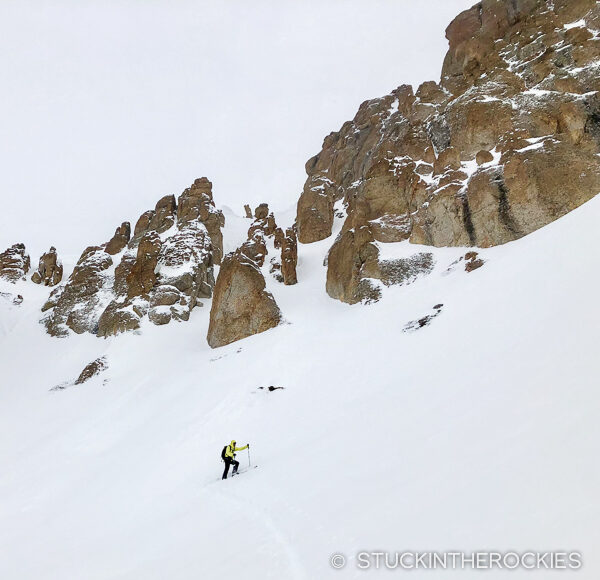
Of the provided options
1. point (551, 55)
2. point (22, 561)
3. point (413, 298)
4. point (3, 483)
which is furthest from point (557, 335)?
point (551, 55)

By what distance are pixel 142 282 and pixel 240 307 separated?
20.1 m

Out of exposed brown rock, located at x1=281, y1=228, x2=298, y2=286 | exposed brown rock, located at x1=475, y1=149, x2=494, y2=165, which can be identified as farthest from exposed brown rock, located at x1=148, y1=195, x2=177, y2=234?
exposed brown rock, located at x1=475, y1=149, x2=494, y2=165

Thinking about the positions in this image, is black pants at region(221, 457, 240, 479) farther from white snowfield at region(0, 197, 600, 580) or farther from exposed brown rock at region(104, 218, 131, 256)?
exposed brown rock at region(104, 218, 131, 256)

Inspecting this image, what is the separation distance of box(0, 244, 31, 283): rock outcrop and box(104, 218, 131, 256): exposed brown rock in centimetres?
2046

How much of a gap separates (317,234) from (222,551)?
56.2 metres

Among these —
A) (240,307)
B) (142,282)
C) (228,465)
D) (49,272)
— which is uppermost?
(49,272)

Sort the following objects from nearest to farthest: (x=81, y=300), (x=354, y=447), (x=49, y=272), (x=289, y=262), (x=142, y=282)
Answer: (x=354, y=447), (x=289, y=262), (x=142, y=282), (x=81, y=300), (x=49, y=272)

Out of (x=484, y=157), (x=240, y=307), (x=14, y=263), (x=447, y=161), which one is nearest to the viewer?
(x=484, y=157)

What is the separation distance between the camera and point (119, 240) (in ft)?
234

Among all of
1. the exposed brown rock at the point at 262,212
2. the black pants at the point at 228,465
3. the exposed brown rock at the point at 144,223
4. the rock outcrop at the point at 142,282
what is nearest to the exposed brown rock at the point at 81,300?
the rock outcrop at the point at 142,282

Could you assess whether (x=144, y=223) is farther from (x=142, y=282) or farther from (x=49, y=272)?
(x=142, y=282)

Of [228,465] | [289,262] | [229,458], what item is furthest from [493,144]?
[228,465]

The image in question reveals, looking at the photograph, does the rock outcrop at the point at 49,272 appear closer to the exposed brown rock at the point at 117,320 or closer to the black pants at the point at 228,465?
the exposed brown rock at the point at 117,320

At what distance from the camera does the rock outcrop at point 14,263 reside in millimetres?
74375
